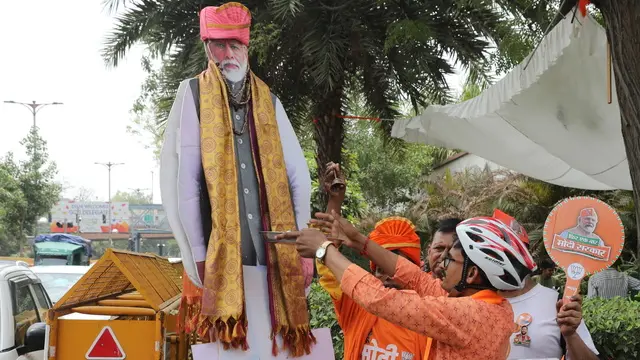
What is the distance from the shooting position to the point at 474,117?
26.6ft

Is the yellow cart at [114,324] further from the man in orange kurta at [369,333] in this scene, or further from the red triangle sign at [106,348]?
the man in orange kurta at [369,333]

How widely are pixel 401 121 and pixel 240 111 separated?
6.92 meters

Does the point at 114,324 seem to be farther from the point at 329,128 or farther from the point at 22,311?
the point at 329,128

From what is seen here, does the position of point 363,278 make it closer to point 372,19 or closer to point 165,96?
point 372,19

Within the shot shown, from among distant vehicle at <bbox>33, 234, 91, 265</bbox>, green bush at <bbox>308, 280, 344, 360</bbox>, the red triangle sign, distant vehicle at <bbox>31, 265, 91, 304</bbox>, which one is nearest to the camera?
the red triangle sign

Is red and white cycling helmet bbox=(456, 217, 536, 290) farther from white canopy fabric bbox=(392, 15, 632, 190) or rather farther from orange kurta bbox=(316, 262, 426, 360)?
white canopy fabric bbox=(392, 15, 632, 190)

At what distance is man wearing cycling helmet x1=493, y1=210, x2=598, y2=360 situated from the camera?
3.52 metres

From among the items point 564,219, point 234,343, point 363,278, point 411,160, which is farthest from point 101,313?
point 411,160

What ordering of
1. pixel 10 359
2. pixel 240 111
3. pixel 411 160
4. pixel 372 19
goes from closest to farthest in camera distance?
1. pixel 240 111
2. pixel 10 359
3. pixel 372 19
4. pixel 411 160

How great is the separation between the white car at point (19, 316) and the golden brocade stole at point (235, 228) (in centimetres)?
229

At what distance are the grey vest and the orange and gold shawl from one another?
1.4 inches

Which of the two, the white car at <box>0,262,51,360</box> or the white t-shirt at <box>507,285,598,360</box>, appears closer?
the white t-shirt at <box>507,285,598,360</box>

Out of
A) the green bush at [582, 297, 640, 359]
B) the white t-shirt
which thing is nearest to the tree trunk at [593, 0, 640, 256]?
the white t-shirt

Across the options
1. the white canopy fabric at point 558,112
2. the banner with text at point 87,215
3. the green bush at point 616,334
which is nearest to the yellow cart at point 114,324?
the green bush at point 616,334
